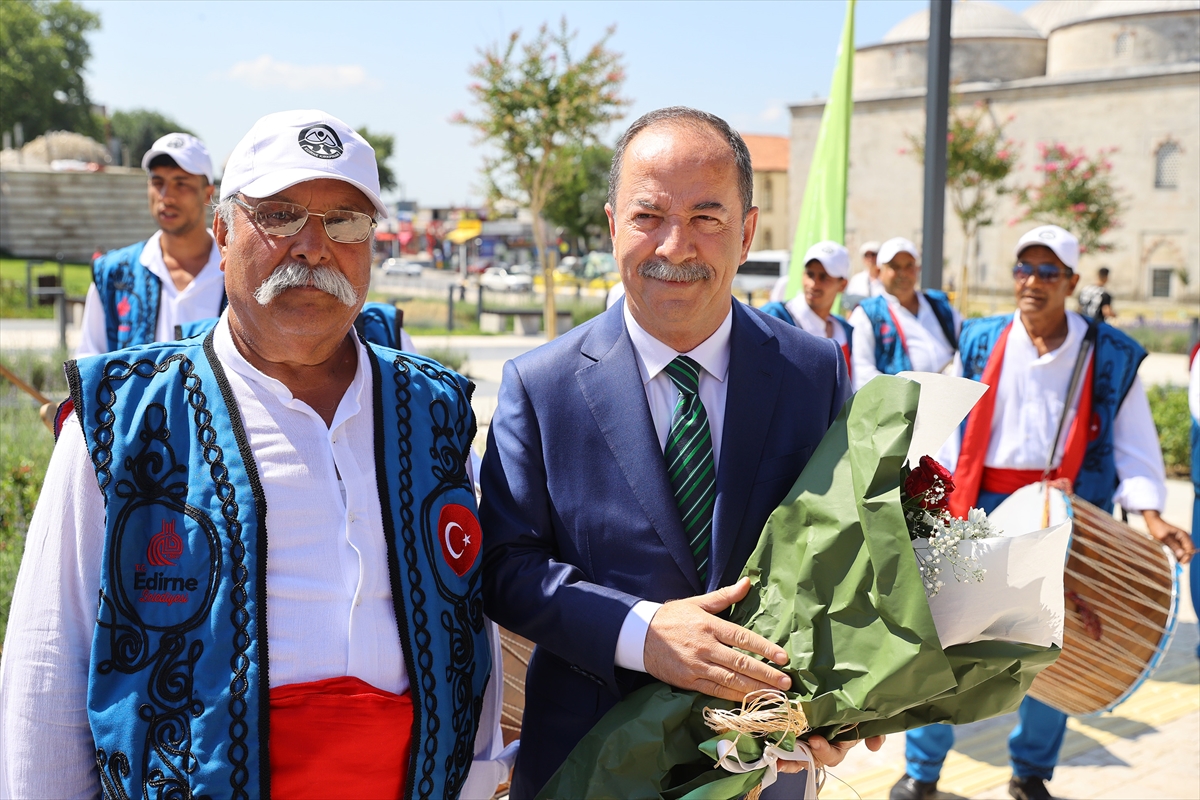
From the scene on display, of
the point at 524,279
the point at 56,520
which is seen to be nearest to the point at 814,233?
the point at 56,520

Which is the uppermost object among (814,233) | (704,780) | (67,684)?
(814,233)

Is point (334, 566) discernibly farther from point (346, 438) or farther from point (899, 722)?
point (899, 722)

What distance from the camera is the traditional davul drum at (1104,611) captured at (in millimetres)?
3725

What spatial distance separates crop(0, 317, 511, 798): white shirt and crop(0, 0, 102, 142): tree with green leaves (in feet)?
265

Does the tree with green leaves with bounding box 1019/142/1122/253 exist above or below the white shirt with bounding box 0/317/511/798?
above

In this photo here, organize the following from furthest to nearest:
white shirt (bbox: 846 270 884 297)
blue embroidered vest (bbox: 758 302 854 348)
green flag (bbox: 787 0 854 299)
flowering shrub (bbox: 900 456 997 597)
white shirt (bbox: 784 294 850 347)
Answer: white shirt (bbox: 846 270 884 297)
green flag (bbox: 787 0 854 299)
white shirt (bbox: 784 294 850 347)
blue embroidered vest (bbox: 758 302 854 348)
flowering shrub (bbox: 900 456 997 597)

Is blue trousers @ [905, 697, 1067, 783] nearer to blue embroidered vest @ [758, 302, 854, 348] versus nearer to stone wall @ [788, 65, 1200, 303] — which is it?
blue embroidered vest @ [758, 302, 854, 348]

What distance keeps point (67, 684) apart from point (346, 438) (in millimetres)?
671

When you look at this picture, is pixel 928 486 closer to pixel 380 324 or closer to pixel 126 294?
pixel 380 324

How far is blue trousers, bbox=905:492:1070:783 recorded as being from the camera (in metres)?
4.25

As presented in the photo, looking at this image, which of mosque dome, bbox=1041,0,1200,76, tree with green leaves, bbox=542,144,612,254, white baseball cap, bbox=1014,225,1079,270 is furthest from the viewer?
tree with green leaves, bbox=542,144,612,254

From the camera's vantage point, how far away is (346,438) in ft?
6.95

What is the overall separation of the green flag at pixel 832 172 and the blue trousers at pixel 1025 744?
13.7ft

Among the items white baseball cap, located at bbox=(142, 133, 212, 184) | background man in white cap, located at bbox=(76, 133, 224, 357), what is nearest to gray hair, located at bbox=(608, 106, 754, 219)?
background man in white cap, located at bbox=(76, 133, 224, 357)
